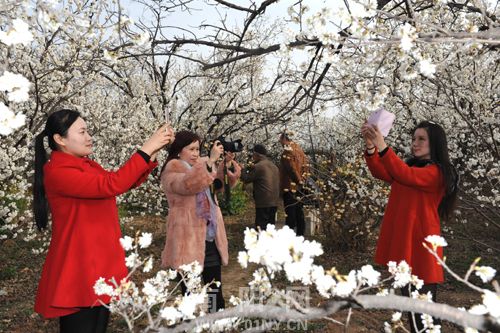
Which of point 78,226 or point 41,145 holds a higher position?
point 41,145

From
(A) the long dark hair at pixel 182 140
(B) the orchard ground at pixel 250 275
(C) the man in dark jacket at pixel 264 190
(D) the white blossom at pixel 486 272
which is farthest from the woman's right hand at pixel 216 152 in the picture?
(C) the man in dark jacket at pixel 264 190

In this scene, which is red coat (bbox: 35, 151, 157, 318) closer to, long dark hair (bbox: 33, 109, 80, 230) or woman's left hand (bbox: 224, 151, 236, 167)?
long dark hair (bbox: 33, 109, 80, 230)

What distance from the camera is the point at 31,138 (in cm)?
482

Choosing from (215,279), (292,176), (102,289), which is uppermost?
(292,176)

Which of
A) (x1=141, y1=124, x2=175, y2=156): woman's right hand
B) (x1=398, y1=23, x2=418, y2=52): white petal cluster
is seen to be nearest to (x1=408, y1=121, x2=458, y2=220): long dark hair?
(x1=398, y1=23, x2=418, y2=52): white petal cluster

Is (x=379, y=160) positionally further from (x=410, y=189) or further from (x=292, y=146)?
(x=292, y=146)

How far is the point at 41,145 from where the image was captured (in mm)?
2365

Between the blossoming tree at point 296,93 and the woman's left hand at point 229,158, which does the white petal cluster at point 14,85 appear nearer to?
the blossoming tree at point 296,93

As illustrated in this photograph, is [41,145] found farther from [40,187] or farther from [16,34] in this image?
[16,34]

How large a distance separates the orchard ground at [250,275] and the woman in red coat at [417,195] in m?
0.71

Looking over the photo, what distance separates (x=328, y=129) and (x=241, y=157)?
10.0 ft

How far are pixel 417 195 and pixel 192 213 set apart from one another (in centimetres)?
157

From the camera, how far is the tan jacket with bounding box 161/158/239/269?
3112mm

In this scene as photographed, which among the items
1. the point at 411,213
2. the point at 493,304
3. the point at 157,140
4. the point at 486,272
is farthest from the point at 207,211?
the point at 493,304
